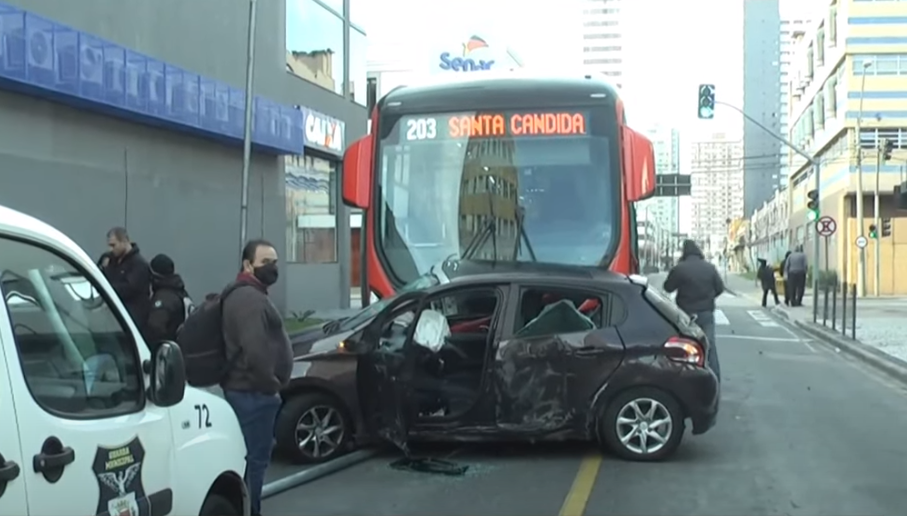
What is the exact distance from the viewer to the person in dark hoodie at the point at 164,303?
31.9ft

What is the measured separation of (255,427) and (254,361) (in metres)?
0.40

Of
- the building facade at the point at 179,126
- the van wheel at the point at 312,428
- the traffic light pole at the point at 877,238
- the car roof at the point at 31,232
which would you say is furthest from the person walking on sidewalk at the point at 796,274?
the car roof at the point at 31,232

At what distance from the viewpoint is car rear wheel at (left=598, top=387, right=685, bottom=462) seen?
8703 mm

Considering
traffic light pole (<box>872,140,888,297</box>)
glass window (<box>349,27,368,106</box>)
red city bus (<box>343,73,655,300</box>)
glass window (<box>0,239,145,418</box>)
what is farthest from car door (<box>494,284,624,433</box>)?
traffic light pole (<box>872,140,888,297</box>)

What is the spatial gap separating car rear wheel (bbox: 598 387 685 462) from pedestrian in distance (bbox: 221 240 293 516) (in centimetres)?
339

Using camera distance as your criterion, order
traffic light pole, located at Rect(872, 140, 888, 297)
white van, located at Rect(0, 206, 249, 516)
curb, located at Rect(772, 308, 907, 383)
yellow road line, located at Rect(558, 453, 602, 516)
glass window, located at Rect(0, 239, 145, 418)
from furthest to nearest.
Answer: traffic light pole, located at Rect(872, 140, 888, 297) < curb, located at Rect(772, 308, 907, 383) < yellow road line, located at Rect(558, 453, 602, 516) < glass window, located at Rect(0, 239, 145, 418) < white van, located at Rect(0, 206, 249, 516)

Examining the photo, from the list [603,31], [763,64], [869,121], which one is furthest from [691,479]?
[603,31]

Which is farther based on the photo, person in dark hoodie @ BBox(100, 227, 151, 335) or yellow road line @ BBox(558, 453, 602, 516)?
person in dark hoodie @ BBox(100, 227, 151, 335)

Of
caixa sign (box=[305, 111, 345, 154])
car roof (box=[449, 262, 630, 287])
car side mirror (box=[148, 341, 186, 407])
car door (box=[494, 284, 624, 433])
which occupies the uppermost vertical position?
caixa sign (box=[305, 111, 345, 154])

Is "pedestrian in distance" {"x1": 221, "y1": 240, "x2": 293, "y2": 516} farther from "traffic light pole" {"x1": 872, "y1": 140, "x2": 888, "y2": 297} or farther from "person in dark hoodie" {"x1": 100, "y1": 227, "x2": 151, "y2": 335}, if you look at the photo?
"traffic light pole" {"x1": 872, "y1": 140, "x2": 888, "y2": 297}

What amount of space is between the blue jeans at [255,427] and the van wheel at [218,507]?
88 centimetres

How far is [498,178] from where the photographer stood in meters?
11.3

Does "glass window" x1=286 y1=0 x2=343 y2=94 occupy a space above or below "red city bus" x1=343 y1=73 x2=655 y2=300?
above

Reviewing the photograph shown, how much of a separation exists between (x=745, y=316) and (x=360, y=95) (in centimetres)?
1248
